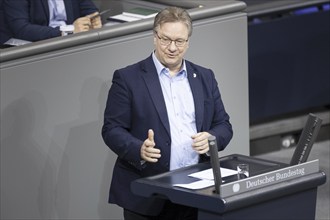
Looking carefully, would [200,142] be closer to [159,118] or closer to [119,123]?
[159,118]

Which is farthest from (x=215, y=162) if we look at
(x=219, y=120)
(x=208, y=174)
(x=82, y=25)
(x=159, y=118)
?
(x=82, y=25)

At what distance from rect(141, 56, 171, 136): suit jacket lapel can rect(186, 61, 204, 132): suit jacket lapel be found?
149 mm

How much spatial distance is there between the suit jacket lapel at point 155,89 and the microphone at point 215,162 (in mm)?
611

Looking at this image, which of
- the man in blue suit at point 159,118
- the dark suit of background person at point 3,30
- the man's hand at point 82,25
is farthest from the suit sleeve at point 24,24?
the man in blue suit at point 159,118

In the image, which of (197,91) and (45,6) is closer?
(197,91)

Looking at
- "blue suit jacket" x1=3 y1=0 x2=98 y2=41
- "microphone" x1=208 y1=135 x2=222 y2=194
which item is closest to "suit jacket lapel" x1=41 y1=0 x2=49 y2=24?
"blue suit jacket" x1=3 y1=0 x2=98 y2=41

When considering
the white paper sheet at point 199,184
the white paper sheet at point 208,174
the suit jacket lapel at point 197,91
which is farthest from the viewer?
the suit jacket lapel at point 197,91

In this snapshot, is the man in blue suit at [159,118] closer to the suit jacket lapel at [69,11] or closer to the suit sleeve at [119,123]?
the suit sleeve at [119,123]

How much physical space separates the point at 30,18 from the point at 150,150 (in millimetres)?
2371

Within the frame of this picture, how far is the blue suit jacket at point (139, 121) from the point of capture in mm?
4715

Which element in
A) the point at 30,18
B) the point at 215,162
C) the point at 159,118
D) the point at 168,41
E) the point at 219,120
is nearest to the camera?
the point at 215,162

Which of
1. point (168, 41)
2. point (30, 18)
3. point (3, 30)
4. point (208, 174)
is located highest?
point (168, 41)

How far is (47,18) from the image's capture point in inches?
263

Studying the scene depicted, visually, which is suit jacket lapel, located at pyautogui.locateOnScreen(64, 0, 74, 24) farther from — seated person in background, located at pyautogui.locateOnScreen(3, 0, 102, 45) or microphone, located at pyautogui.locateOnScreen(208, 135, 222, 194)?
microphone, located at pyautogui.locateOnScreen(208, 135, 222, 194)
